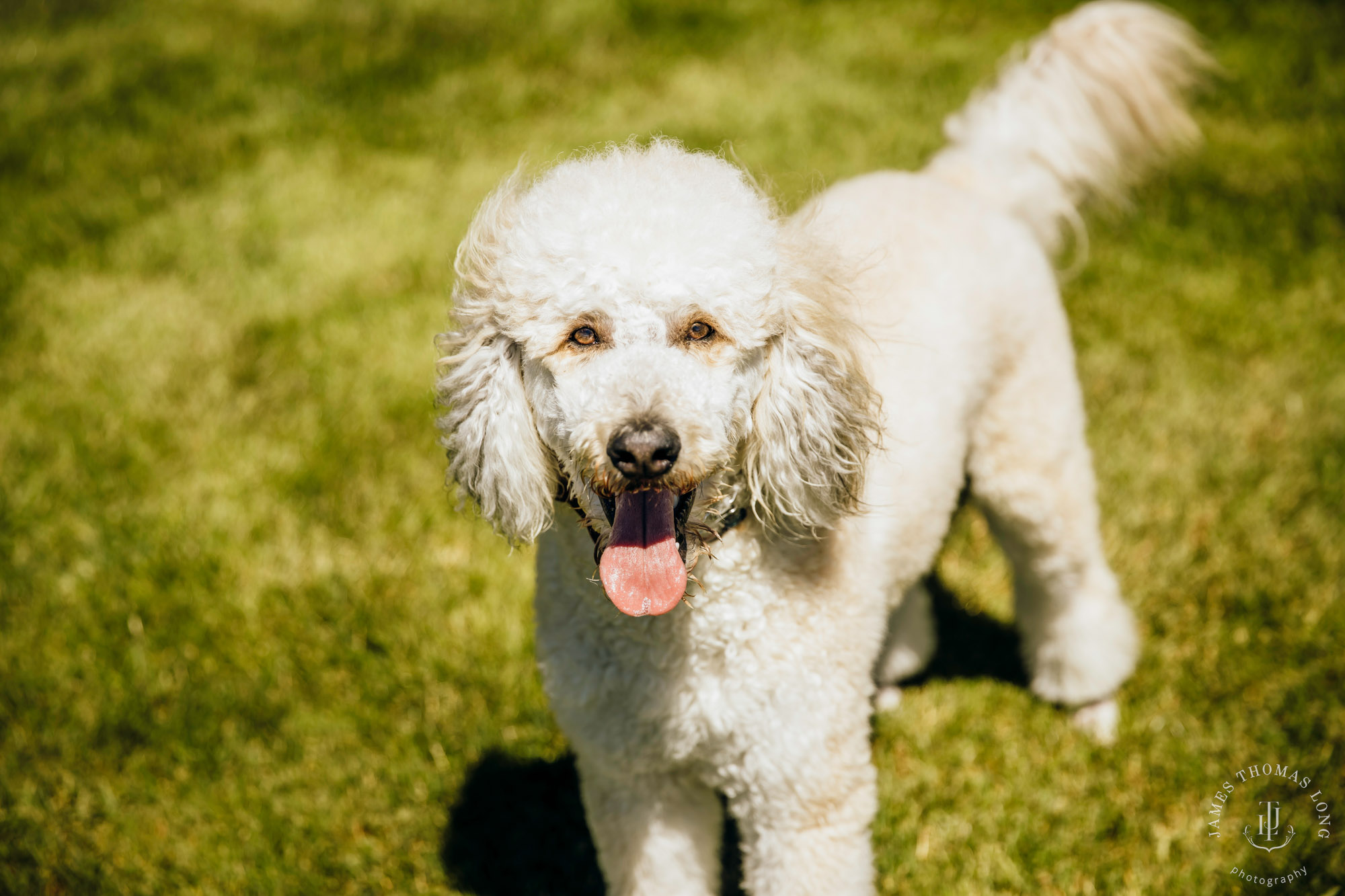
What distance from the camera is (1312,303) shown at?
5117 mm

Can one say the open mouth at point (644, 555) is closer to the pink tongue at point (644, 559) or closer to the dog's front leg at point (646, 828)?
the pink tongue at point (644, 559)

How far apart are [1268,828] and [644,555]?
2.25 metres

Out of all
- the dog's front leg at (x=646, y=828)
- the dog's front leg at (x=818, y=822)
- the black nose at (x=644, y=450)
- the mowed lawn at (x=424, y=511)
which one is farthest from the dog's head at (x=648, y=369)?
the dog's front leg at (x=646, y=828)

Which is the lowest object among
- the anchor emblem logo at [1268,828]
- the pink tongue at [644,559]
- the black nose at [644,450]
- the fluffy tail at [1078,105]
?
the anchor emblem logo at [1268,828]

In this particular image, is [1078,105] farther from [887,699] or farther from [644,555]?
[644,555]

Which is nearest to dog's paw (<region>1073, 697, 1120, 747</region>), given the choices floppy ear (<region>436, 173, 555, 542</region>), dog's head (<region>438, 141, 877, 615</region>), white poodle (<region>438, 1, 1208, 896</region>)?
white poodle (<region>438, 1, 1208, 896</region>)

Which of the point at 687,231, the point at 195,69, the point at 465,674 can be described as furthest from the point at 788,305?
the point at 195,69

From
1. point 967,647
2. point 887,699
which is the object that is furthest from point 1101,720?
point 887,699

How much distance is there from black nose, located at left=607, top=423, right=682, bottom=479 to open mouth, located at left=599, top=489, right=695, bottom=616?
0.31ft

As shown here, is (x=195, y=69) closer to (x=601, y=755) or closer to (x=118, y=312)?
(x=118, y=312)

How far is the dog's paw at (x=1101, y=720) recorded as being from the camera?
3389 mm

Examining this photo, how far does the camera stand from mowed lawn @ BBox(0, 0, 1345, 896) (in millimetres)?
3135

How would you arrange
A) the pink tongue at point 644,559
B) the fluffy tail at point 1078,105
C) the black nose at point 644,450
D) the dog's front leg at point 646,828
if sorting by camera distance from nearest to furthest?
1. the black nose at point 644,450
2. the pink tongue at point 644,559
3. the dog's front leg at point 646,828
4. the fluffy tail at point 1078,105

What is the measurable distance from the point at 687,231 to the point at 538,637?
3.67ft
